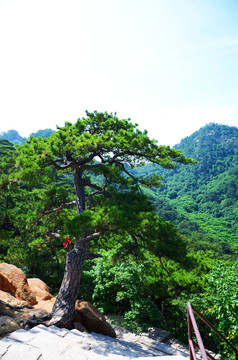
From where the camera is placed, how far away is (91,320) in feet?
22.2

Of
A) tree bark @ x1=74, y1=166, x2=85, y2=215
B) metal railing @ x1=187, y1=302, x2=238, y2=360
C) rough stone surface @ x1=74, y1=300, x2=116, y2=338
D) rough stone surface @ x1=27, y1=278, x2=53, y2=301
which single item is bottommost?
rough stone surface @ x1=74, y1=300, x2=116, y2=338

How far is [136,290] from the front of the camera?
7.66m

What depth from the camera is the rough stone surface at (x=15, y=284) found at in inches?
312

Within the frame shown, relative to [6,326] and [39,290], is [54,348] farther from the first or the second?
[39,290]

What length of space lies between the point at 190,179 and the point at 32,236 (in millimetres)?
113103

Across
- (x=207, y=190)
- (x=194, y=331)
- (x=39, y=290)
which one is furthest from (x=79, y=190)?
(x=207, y=190)

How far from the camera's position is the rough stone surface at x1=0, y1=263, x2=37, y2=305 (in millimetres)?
7922

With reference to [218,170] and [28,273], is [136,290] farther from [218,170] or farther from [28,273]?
[218,170]

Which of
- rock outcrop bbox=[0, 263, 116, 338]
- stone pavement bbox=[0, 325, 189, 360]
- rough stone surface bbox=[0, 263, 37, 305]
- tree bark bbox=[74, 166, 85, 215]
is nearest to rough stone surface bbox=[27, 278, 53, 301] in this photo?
rock outcrop bbox=[0, 263, 116, 338]

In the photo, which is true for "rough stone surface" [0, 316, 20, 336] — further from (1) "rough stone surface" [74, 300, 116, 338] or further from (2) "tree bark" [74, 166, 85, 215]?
(2) "tree bark" [74, 166, 85, 215]

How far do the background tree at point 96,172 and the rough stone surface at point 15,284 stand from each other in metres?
1.84

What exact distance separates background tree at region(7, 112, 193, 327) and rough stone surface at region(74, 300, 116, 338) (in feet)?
1.89

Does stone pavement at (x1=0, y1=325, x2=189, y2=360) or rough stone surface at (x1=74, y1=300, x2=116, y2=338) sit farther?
rough stone surface at (x1=74, y1=300, x2=116, y2=338)

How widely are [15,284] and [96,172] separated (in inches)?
196
